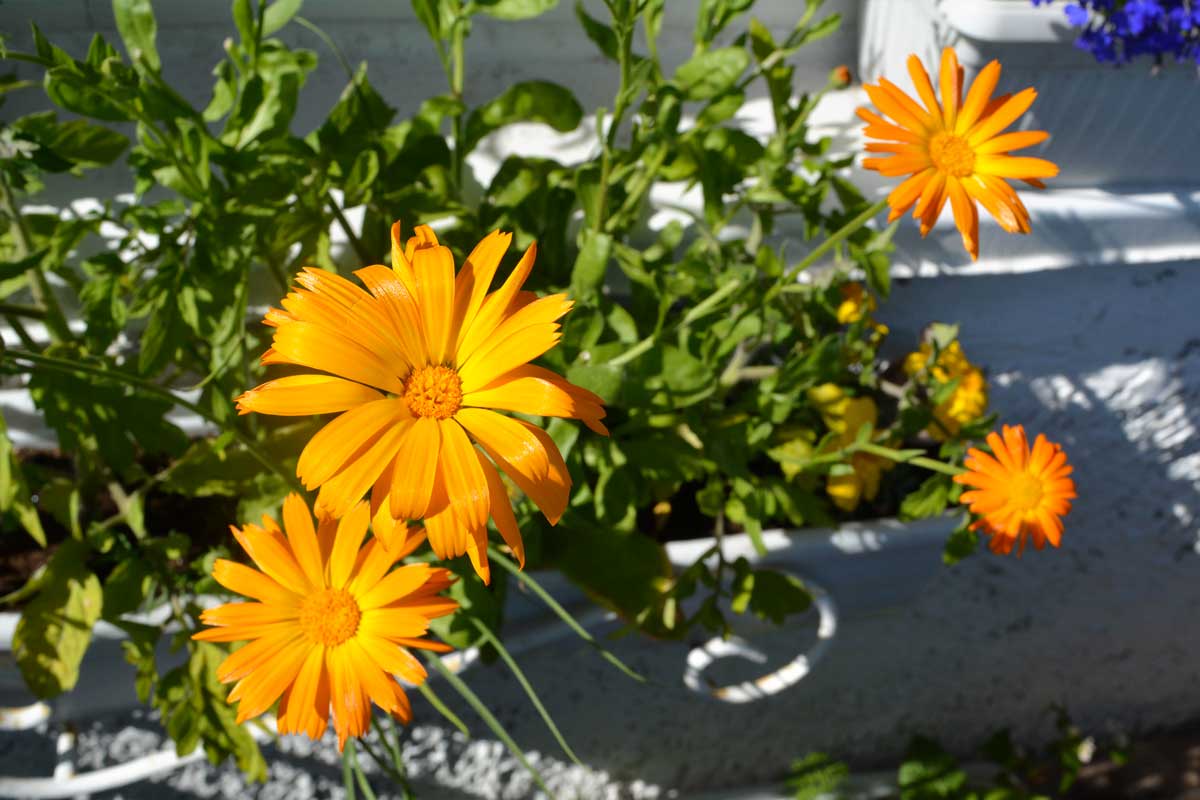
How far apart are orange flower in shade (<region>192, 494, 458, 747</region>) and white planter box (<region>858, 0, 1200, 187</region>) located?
56 cm

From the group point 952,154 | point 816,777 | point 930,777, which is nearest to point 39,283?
point 952,154

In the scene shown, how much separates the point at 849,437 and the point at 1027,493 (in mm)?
179

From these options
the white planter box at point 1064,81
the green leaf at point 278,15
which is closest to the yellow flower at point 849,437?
the white planter box at point 1064,81

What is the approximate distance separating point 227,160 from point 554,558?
13.9 inches

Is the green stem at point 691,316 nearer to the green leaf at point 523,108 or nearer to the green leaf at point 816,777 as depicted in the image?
the green leaf at point 523,108

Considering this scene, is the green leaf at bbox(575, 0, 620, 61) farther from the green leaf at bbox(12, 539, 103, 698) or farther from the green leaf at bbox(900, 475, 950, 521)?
the green leaf at bbox(12, 539, 103, 698)

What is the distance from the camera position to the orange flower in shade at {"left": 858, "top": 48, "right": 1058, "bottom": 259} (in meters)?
0.47

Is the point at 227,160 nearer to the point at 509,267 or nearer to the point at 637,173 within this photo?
the point at 509,267

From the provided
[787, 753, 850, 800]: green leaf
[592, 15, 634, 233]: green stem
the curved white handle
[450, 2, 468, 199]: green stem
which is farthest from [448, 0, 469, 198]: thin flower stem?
[787, 753, 850, 800]: green leaf

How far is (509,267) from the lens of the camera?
25.1 inches

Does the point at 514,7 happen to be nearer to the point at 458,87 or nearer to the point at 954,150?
the point at 458,87

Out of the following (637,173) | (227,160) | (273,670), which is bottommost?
(273,670)

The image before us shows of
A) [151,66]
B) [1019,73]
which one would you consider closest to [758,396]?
[1019,73]

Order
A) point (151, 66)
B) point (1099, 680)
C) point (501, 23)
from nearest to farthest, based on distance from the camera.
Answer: point (151, 66) < point (501, 23) < point (1099, 680)
